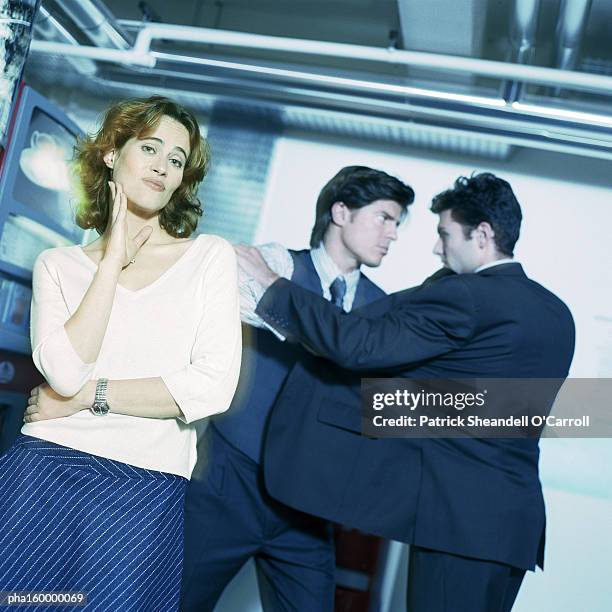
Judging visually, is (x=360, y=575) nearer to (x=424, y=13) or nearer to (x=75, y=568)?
(x=75, y=568)

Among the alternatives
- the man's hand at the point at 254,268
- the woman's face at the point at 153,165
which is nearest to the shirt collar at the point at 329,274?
the man's hand at the point at 254,268

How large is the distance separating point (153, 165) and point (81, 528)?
0.93 metres

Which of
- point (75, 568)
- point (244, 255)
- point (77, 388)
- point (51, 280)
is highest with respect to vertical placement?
point (244, 255)

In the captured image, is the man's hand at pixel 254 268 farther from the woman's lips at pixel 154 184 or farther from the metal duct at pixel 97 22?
the metal duct at pixel 97 22

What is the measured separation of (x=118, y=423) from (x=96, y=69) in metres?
2.22

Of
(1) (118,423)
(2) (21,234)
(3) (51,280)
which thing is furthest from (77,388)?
(2) (21,234)

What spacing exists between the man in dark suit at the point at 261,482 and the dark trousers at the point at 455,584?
45cm

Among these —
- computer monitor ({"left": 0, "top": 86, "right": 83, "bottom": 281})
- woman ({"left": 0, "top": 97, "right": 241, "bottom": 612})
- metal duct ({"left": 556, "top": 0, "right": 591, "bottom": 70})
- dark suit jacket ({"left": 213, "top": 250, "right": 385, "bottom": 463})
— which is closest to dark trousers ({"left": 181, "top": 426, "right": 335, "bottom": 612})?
dark suit jacket ({"left": 213, "top": 250, "right": 385, "bottom": 463})

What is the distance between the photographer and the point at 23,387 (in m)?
3.41

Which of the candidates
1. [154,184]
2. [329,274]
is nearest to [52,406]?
[154,184]

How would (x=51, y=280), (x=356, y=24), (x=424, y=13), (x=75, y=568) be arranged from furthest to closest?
(x=356, y=24) < (x=424, y=13) < (x=51, y=280) < (x=75, y=568)

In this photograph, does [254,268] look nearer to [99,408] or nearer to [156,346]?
[156,346]

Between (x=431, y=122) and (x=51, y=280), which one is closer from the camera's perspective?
(x=51, y=280)

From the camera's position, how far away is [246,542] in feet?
9.18
